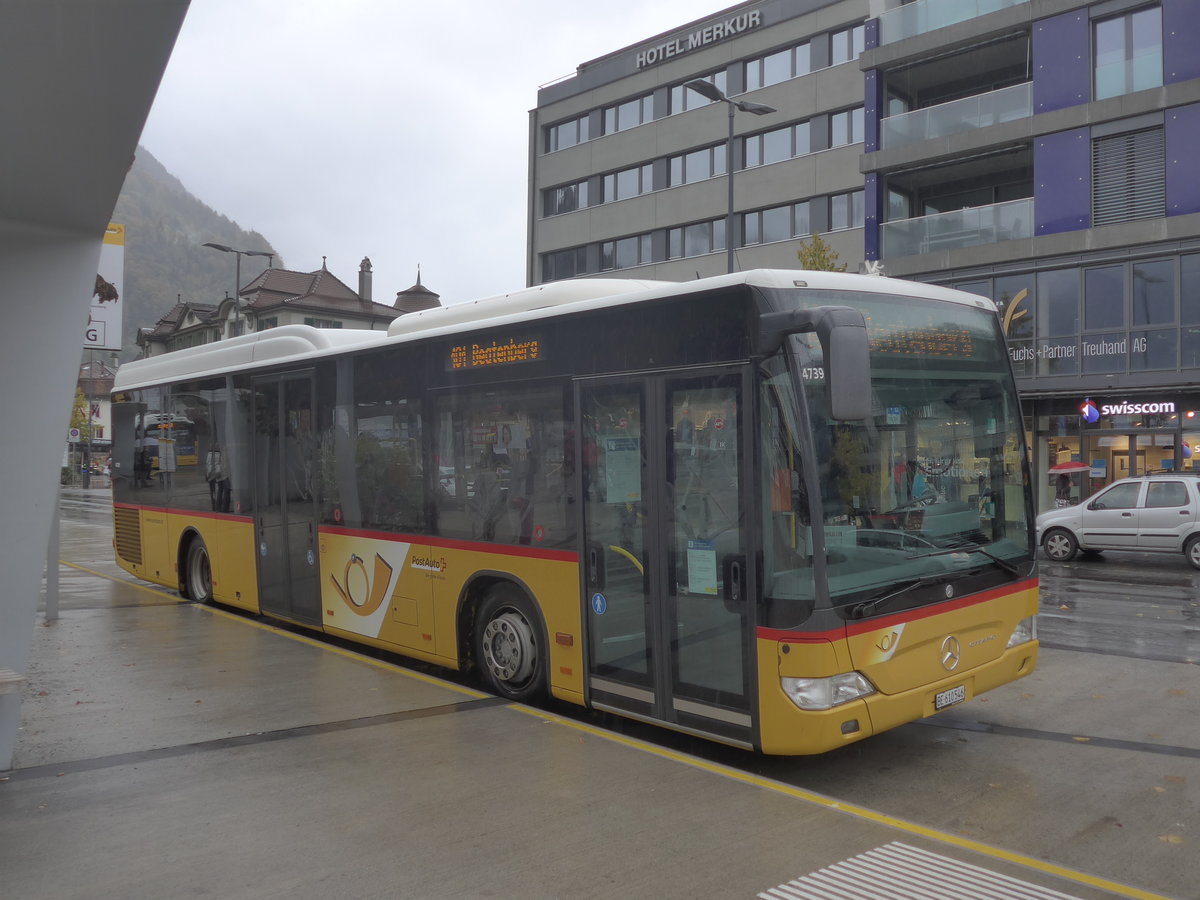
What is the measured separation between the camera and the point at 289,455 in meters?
10.1

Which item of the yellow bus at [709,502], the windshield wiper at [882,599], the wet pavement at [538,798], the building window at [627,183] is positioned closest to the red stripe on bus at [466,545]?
the yellow bus at [709,502]

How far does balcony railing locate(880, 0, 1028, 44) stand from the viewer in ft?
89.3

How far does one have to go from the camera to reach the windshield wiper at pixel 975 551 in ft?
19.6

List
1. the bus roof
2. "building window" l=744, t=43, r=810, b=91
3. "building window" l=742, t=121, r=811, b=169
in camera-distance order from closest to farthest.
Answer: the bus roof
"building window" l=742, t=121, r=811, b=169
"building window" l=744, t=43, r=810, b=91

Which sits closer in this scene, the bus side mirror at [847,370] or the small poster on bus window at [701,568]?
the bus side mirror at [847,370]

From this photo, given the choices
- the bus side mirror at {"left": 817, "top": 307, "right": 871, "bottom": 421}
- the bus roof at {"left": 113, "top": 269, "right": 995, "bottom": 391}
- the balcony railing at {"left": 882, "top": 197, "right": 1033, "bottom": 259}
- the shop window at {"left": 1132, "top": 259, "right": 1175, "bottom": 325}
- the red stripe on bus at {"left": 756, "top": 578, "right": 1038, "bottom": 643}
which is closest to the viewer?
the bus side mirror at {"left": 817, "top": 307, "right": 871, "bottom": 421}

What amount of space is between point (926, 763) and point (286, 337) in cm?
753

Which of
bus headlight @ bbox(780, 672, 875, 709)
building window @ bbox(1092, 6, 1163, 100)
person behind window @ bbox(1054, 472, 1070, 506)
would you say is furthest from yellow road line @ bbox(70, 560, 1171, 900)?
building window @ bbox(1092, 6, 1163, 100)

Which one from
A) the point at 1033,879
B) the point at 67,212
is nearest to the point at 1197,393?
the point at 1033,879

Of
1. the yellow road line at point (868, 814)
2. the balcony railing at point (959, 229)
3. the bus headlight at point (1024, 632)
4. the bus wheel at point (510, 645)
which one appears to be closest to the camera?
the yellow road line at point (868, 814)

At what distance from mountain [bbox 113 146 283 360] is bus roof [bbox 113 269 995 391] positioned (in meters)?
113

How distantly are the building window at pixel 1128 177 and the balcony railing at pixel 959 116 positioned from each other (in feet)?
7.83

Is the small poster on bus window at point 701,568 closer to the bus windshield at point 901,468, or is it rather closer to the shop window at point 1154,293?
the bus windshield at point 901,468

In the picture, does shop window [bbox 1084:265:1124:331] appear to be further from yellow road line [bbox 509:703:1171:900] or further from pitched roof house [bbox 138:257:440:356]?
pitched roof house [bbox 138:257:440:356]
